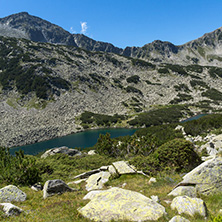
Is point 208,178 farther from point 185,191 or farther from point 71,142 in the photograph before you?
point 71,142

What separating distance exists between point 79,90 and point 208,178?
4806 inches

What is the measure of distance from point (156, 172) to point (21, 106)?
10400 centimetres

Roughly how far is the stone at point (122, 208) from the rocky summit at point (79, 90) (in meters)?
78.1

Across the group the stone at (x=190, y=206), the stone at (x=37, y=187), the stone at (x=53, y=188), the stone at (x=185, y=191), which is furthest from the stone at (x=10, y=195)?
the stone at (x=185, y=191)

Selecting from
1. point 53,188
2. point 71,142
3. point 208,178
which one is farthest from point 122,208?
point 71,142

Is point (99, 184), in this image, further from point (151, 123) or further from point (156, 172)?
point (151, 123)

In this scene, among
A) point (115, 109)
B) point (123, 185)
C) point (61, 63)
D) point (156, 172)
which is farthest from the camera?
point (61, 63)

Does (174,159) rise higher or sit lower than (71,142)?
higher

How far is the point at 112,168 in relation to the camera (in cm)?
1603

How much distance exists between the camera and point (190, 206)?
22.1ft

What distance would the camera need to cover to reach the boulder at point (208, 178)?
863 centimetres

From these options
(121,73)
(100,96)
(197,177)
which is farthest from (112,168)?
(121,73)

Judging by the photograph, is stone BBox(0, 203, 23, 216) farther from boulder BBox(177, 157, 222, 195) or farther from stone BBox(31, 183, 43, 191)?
Result: boulder BBox(177, 157, 222, 195)

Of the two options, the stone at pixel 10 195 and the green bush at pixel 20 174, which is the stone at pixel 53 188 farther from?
the green bush at pixel 20 174
